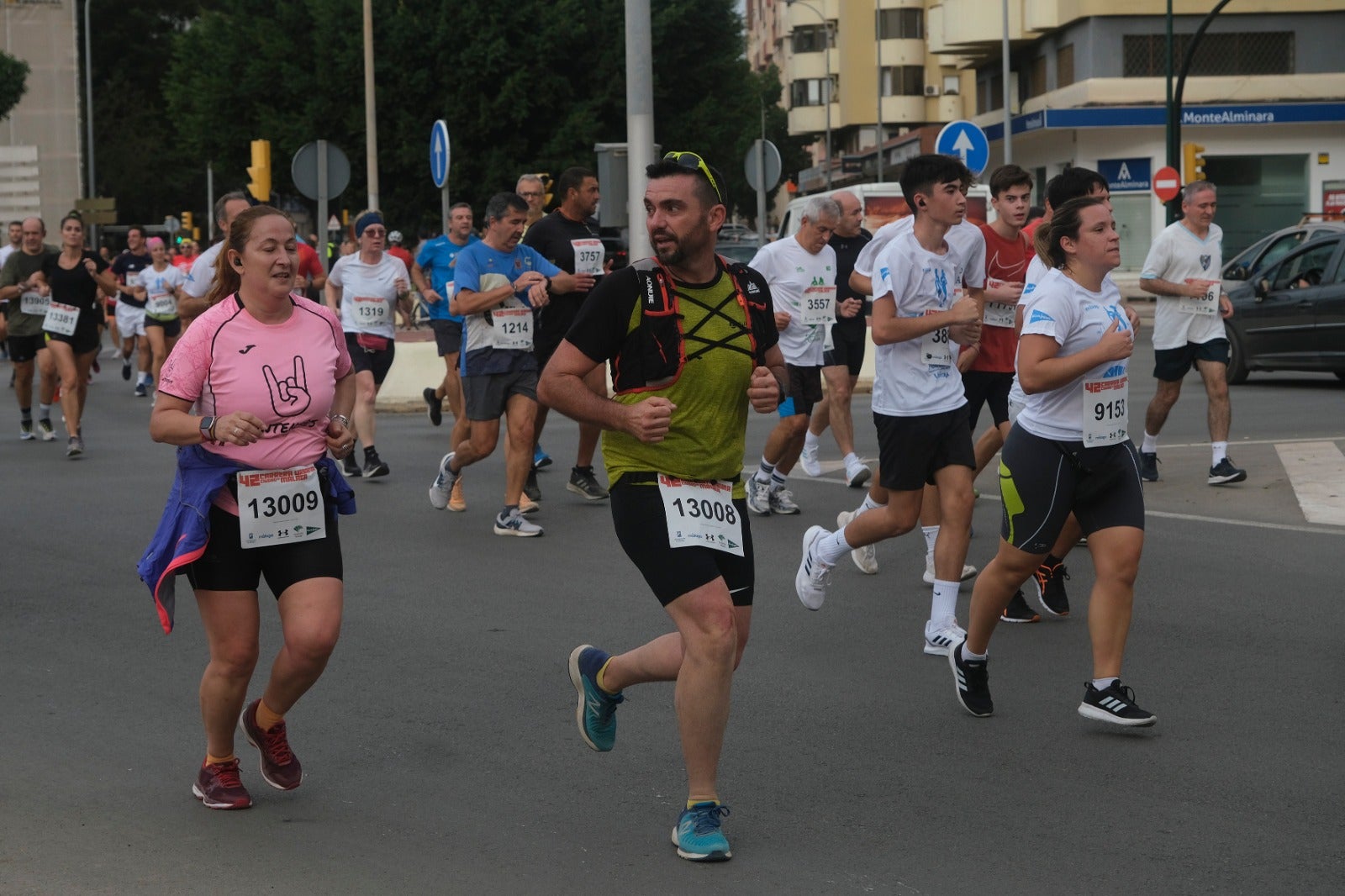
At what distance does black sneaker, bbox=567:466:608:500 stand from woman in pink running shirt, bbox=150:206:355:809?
659 cm

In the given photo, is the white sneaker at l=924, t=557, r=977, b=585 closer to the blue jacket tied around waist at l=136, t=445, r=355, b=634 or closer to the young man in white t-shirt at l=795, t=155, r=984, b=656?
the young man in white t-shirt at l=795, t=155, r=984, b=656

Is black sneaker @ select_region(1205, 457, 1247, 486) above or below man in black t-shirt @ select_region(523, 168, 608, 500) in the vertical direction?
below

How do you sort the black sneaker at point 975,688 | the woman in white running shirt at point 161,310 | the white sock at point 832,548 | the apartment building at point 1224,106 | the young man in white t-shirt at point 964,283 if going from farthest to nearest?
the apartment building at point 1224,106 → the woman in white running shirt at point 161,310 → the young man in white t-shirt at point 964,283 → the white sock at point 832,548 → the black sneaker at point 975,688

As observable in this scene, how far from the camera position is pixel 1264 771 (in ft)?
17.3

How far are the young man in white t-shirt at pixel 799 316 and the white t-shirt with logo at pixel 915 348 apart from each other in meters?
3.19

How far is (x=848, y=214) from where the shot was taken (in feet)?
37.8

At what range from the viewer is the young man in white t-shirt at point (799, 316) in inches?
422

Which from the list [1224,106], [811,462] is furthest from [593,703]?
[1224,106]

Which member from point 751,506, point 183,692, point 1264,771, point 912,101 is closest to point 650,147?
point 751,506

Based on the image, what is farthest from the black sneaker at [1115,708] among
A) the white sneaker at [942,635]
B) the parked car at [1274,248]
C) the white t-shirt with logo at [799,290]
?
the parked car at [1274,248]

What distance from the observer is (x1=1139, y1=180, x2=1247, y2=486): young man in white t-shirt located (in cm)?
1141

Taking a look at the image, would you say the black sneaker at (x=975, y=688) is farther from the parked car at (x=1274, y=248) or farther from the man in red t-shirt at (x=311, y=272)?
the parked car at (x=1274, y=248)

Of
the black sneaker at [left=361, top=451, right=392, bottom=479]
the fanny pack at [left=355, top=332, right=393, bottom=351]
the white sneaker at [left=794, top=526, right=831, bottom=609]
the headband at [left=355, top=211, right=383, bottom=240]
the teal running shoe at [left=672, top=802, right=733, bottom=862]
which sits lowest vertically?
the teal running shoe at [left=672, top=802, right=733, bottom=862]

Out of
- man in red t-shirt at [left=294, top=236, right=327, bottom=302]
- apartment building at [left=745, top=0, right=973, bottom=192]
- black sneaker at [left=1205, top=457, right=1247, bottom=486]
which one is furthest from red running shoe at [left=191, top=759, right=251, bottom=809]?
apartment building at [left=745, top=0, right=973, bottom=192]
